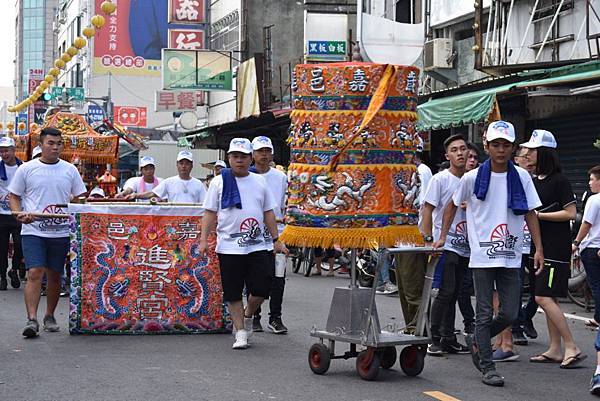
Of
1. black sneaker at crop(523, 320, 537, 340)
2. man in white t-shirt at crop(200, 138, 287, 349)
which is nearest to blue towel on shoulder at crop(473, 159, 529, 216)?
man in white t-shirt at crop(200, 138, 287, 349)

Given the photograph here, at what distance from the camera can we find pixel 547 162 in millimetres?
9547

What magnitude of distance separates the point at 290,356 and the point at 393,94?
2.60 m

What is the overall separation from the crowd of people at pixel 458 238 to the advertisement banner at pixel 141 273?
0.32 m

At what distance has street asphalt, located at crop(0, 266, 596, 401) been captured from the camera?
→ 7.88m

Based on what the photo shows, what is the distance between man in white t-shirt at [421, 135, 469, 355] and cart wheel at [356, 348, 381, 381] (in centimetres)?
138

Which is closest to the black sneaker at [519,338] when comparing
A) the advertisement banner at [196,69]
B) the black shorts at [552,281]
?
the black shorts at [552,281]

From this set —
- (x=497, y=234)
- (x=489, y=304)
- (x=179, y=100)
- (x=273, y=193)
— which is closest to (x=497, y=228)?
(x=497, y=234)

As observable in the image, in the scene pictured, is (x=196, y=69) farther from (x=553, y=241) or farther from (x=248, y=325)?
(x=553, y=241)

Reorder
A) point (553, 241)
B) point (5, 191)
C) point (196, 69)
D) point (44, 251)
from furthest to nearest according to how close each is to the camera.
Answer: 1. point (196, 69)
2. point (5, 191)
3. point (44, 251)
4. point (553, 241)

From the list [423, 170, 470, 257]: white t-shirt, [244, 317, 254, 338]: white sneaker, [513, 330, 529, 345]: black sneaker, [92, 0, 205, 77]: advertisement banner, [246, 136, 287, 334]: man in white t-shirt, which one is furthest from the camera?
[92, 0, 205, 77]: advertisement banner

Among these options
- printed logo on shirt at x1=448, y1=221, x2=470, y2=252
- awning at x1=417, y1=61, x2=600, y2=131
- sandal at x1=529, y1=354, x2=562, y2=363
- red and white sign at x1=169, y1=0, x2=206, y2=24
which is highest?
red and white sign at x1=169, y1=0, x2=206, y2=24

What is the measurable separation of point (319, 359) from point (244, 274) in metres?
1.75

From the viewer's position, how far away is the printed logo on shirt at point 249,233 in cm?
997

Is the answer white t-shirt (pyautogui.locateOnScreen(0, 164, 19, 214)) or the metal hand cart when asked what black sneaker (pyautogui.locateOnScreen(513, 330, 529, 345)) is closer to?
the metal hand cart
